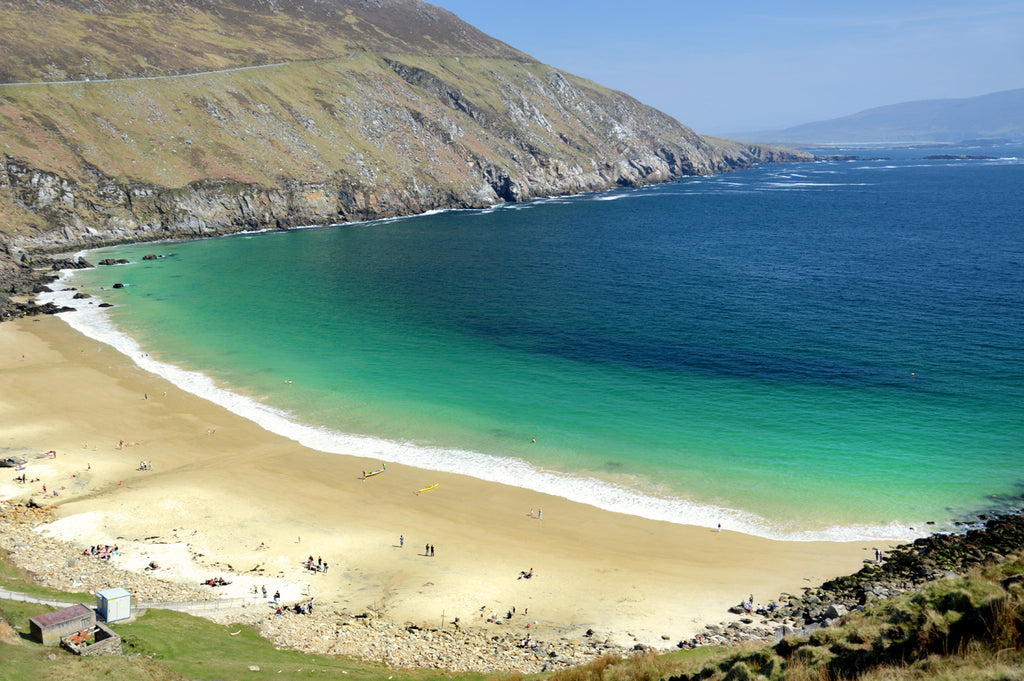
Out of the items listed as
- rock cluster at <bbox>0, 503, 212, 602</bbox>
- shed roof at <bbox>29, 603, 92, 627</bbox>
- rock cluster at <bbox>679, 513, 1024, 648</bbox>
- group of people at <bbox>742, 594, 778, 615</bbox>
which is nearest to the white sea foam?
rock cluster at <bbox>679, 513, 1024, 648</bbox>

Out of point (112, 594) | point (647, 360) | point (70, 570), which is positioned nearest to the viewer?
point (112, 594)

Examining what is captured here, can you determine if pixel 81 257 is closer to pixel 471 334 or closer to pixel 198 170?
pixel 198 170

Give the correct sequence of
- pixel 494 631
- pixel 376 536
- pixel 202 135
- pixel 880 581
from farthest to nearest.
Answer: pixel 202 135, pixel 376 536, pixel 880 581, pixel 494 631

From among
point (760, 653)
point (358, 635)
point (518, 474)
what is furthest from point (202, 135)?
point (760, 653)

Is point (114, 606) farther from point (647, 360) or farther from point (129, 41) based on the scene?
point (129, 41)

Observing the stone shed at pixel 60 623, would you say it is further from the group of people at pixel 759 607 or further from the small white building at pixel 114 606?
the group of people at pixel 759 607

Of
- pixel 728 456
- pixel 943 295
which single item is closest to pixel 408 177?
Result: pixel 943 295
